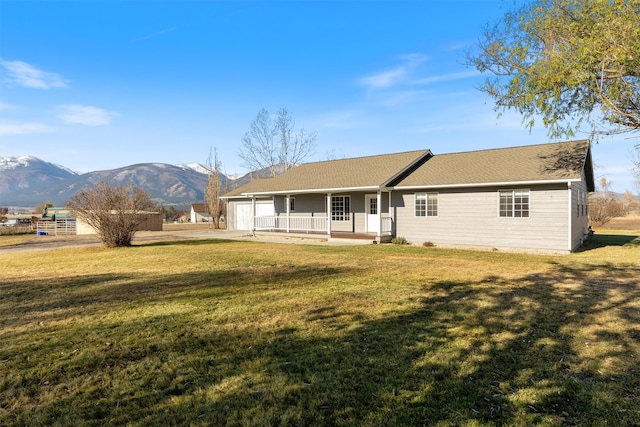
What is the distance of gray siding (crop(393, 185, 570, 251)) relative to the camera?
13602 mm

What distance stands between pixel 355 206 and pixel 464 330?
50.6ft

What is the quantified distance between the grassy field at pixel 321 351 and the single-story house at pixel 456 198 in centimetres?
615

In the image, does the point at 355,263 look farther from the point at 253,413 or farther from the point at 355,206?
the point at 355,206

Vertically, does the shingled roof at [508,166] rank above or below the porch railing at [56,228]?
above

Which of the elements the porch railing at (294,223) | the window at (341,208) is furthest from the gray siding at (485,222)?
the porch railing at (294,223)

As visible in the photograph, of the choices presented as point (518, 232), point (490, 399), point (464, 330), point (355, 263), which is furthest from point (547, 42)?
point (490, 399)

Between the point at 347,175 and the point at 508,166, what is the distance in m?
8.50

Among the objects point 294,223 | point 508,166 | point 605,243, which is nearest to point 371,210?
point 294,223

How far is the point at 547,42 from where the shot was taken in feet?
40.6

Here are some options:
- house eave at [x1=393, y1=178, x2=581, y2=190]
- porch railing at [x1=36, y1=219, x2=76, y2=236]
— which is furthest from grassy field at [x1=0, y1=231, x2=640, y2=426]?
porch railing at [x1=36, y1=219, x2=76, y2=236]

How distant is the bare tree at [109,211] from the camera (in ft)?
50.6

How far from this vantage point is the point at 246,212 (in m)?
28.6

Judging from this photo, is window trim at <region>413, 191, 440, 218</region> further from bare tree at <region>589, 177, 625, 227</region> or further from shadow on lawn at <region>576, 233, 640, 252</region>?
bare tree at <region>589, 177, 625, 227</region>

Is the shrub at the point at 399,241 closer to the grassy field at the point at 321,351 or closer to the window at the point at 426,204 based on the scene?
the window at the point at 426,204
